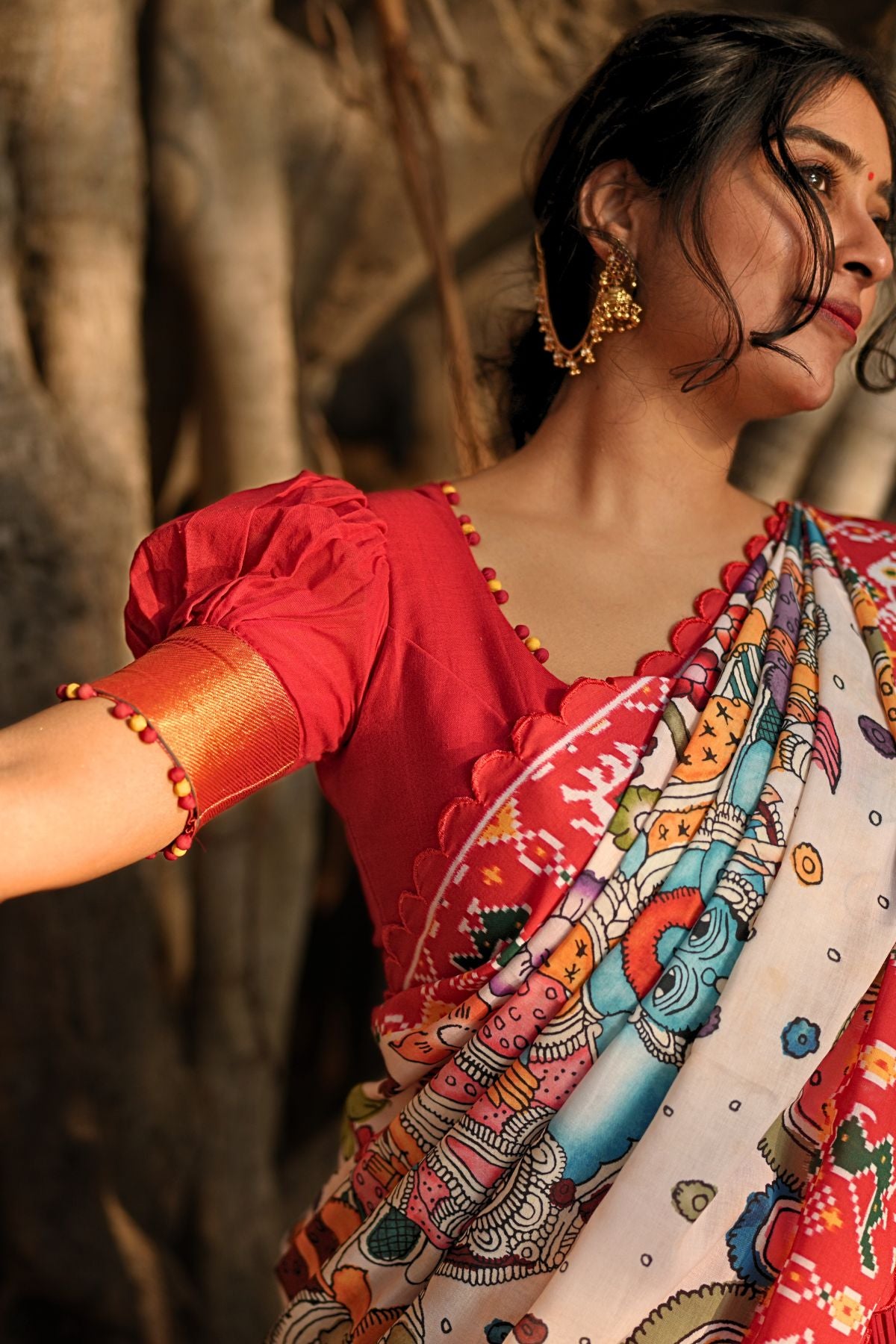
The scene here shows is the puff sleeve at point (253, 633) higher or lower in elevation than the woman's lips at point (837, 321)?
lower

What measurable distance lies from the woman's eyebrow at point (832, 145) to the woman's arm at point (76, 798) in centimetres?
64

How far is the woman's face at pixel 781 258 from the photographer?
0.93m

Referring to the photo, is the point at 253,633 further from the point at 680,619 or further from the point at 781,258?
the point at 781,258

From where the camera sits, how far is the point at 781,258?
36.3 inches

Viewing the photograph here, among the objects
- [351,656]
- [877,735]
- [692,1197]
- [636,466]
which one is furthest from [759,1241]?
[636,466]

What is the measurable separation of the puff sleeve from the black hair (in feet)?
0.98

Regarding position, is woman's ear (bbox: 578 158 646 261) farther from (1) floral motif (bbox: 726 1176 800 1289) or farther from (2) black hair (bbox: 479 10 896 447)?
(1) floral motif (bbox: 726 1176 800 1289)

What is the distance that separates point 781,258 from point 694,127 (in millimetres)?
126

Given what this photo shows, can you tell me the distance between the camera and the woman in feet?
2.49

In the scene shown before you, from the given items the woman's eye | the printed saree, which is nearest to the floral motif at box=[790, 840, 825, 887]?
the printed saree

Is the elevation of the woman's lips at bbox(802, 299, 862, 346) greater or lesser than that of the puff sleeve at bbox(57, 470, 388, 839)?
greater

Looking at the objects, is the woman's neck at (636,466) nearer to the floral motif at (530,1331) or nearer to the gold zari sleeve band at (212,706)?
the gold zari sleeve band at (212,706)

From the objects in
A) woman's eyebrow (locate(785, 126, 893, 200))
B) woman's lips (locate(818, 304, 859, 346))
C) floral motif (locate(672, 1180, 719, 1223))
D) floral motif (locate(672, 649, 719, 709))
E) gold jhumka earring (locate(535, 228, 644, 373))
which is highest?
woman's eyebrow (locate(785, 126, 893, 200))

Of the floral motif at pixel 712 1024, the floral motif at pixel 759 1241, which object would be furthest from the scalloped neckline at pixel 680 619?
the floral motif at pixel 759 1241
